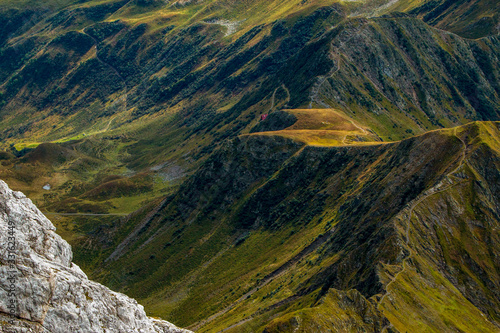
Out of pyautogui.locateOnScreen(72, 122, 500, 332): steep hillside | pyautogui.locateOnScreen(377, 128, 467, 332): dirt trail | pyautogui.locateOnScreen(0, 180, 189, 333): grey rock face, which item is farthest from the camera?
pyautogui.locateOnScreen(377, 128, 467, 332): dirt trail

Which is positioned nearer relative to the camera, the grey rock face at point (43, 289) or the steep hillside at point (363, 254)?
the grey rock face at point (43, 289)

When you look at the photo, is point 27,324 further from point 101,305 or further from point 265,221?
point 265,221

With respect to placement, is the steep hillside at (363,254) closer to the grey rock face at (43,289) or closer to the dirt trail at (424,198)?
the dirt trail at (424,198)

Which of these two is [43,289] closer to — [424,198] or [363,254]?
[363,254]

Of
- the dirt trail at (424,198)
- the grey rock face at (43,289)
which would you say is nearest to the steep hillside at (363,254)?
the dirt trail at (424,198)

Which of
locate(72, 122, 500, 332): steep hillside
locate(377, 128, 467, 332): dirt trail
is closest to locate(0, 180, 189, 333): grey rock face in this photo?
locate(72, 122, 500, 332): steep hillside

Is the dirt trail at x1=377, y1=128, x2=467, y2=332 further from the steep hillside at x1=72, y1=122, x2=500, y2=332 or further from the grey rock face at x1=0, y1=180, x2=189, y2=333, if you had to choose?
the grey rock face at x1=0, y1=180, x2=189, y2=333

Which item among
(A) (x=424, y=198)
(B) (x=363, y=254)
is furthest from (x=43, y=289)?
(A) (x=424, y=198)
